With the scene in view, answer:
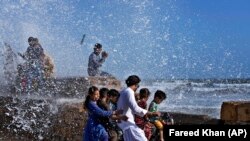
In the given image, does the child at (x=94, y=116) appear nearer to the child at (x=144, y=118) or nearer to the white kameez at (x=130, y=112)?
the white kameez at (x=130, y=112)

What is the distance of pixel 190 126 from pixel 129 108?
213 cm

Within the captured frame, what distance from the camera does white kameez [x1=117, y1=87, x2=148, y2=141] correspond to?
7.57m

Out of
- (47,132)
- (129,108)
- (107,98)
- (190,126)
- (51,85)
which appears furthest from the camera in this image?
(51,85)

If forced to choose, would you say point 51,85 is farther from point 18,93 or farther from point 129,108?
point 129,108

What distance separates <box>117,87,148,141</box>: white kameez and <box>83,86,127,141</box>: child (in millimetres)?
292

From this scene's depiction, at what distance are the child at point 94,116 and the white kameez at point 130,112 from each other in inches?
11.5

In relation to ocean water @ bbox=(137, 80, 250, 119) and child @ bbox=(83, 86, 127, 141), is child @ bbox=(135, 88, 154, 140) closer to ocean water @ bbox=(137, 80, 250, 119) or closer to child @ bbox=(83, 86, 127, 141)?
child @ bbox=(83, 86, 127, 141)

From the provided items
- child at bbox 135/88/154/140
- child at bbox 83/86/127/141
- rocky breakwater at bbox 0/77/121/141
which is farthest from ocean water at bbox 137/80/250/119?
child at bbox 83/86/127/141

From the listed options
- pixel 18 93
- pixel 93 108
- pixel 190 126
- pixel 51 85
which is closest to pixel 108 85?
pixel 51 85

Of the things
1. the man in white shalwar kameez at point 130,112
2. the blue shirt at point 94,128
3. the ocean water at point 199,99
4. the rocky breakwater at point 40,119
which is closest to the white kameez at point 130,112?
the man in white shalwar kameez at point 130,112

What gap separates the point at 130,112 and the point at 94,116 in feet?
2.24

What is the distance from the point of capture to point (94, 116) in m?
8.10

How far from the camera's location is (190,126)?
5695mm

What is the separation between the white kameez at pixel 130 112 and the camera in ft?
24.8
